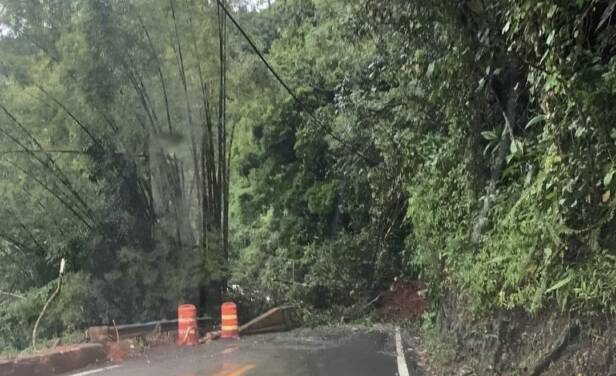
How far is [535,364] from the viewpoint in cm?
697

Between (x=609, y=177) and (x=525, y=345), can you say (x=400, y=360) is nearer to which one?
(x=525, y=345)

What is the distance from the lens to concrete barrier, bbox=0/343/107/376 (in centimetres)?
1106

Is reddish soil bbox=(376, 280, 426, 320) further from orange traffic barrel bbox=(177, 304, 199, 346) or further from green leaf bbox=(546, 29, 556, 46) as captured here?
green leaf bbox=(546, 29, 556, 46)

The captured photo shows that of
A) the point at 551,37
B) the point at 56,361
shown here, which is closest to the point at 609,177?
the point at 551,37

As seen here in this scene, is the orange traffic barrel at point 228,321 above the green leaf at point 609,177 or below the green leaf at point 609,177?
below

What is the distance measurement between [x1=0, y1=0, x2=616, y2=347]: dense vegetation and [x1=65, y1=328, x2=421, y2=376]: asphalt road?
2014 mm

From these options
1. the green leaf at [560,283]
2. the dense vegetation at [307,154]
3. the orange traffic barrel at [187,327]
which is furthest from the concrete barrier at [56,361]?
the green leaf at [560,283]

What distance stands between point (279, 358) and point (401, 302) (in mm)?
10256

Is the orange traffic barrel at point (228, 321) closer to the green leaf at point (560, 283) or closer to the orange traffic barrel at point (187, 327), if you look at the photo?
the orange traffic barrel at point (187, 327)

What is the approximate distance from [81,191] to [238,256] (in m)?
5.76

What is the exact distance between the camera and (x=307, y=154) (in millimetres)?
25000

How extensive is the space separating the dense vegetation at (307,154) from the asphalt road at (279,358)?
2.01 metres

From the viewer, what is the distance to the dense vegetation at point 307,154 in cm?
590

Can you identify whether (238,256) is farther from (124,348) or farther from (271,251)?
(124,348)
